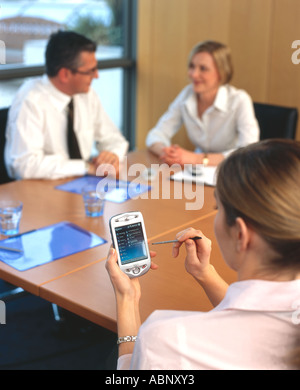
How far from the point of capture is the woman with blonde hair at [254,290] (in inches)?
38.1

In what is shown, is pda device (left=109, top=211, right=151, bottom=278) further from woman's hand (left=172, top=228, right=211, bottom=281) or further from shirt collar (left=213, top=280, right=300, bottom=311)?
shirt collar (left=213, top=280, right=300, bottom=311)

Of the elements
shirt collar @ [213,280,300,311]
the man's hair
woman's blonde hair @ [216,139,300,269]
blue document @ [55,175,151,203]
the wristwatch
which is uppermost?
the man's hair

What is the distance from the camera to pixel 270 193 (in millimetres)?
959

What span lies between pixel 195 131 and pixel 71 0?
155cm

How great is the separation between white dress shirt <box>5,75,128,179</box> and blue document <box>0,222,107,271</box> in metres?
0.63

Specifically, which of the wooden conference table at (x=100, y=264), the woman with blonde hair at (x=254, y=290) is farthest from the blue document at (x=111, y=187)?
the woman with blonde hair at (x=254, y=290)

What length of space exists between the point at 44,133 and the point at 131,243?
1.49 meters

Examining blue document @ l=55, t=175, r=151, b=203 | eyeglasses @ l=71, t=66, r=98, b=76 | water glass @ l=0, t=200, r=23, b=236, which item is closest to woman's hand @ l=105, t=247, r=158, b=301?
water glass @ l=0, t=200, r=23, b=236

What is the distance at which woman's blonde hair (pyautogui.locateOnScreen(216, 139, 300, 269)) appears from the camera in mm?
960

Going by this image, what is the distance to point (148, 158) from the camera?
9.61ft

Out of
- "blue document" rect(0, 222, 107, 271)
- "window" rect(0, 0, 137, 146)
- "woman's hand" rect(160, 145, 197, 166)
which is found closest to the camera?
Answer: "blue document" rect(0, 222, 107, 271)

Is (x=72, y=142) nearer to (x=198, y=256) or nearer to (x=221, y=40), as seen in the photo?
(x=198, y=256)

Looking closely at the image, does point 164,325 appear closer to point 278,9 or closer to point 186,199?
point 186,199

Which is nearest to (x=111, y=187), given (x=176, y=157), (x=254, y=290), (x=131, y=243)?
(x=176, y=157)
